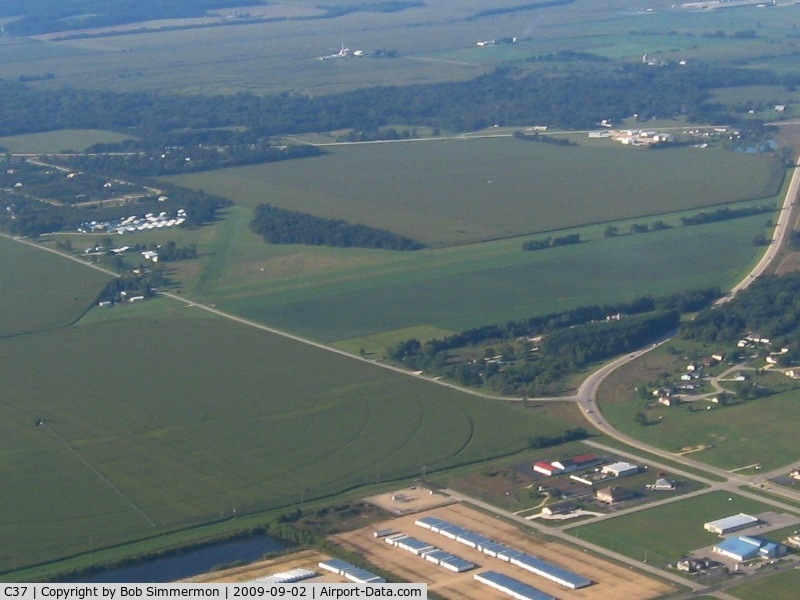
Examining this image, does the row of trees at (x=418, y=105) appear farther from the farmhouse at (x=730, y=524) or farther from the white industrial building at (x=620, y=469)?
the farmhouse at (x=730, y=524)

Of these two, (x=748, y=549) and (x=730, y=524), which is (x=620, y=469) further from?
(x=748, y=549)

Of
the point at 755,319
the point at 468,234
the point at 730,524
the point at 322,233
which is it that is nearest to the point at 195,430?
the point at 730,524

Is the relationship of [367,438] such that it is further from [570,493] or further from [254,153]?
[254,153]

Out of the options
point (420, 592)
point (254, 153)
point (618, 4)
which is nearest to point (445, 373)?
point (420, 592)

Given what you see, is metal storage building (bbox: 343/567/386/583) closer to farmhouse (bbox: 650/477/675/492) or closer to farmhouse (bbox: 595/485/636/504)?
farmhouse (bbox: 595/485/636/504)

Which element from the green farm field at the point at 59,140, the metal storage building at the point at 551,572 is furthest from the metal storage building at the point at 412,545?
the green farm field at the point at 59,140

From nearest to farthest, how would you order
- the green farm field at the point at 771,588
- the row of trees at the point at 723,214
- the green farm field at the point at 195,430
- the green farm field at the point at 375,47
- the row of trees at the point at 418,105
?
the green farm field at the point at 771,588 → the green farm field at the point at 195,430 → the row of trees at the point at 723,214 → the row of trees at the point at 418,105 → the green farm field at the point at 375,47
